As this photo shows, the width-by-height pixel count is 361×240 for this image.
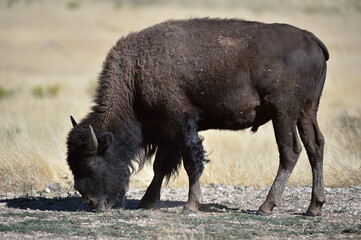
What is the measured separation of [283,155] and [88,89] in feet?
57.4

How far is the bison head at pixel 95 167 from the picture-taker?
27.8ft

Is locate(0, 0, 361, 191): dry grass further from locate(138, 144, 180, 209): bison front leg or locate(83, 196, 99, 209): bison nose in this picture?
locate(83, 196, 99, 209): bison nose

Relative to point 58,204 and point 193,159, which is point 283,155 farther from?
point 58,204

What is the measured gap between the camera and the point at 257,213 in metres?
8.23

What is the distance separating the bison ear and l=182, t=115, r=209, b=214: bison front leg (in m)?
1.00

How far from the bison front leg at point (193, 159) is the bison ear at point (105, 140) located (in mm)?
998

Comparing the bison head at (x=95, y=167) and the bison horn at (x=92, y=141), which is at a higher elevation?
the bison horn at (x=92, y=141)

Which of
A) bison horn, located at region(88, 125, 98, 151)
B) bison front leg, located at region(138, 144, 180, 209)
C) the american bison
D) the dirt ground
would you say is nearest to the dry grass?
the dirt ground

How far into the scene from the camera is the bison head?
27.8ft

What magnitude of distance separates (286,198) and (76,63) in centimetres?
2532

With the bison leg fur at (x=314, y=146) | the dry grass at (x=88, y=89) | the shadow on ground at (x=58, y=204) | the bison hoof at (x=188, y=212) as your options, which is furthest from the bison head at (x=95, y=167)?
the bison leg fur at (x=314, y=146)

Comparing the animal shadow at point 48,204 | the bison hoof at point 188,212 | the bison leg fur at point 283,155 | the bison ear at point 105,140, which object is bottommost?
the bison hoof at point 188,212

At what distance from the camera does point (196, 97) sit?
27.5 feet

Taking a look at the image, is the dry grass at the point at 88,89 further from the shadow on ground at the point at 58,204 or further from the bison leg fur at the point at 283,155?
the bison leg fur at the point at 283,155
